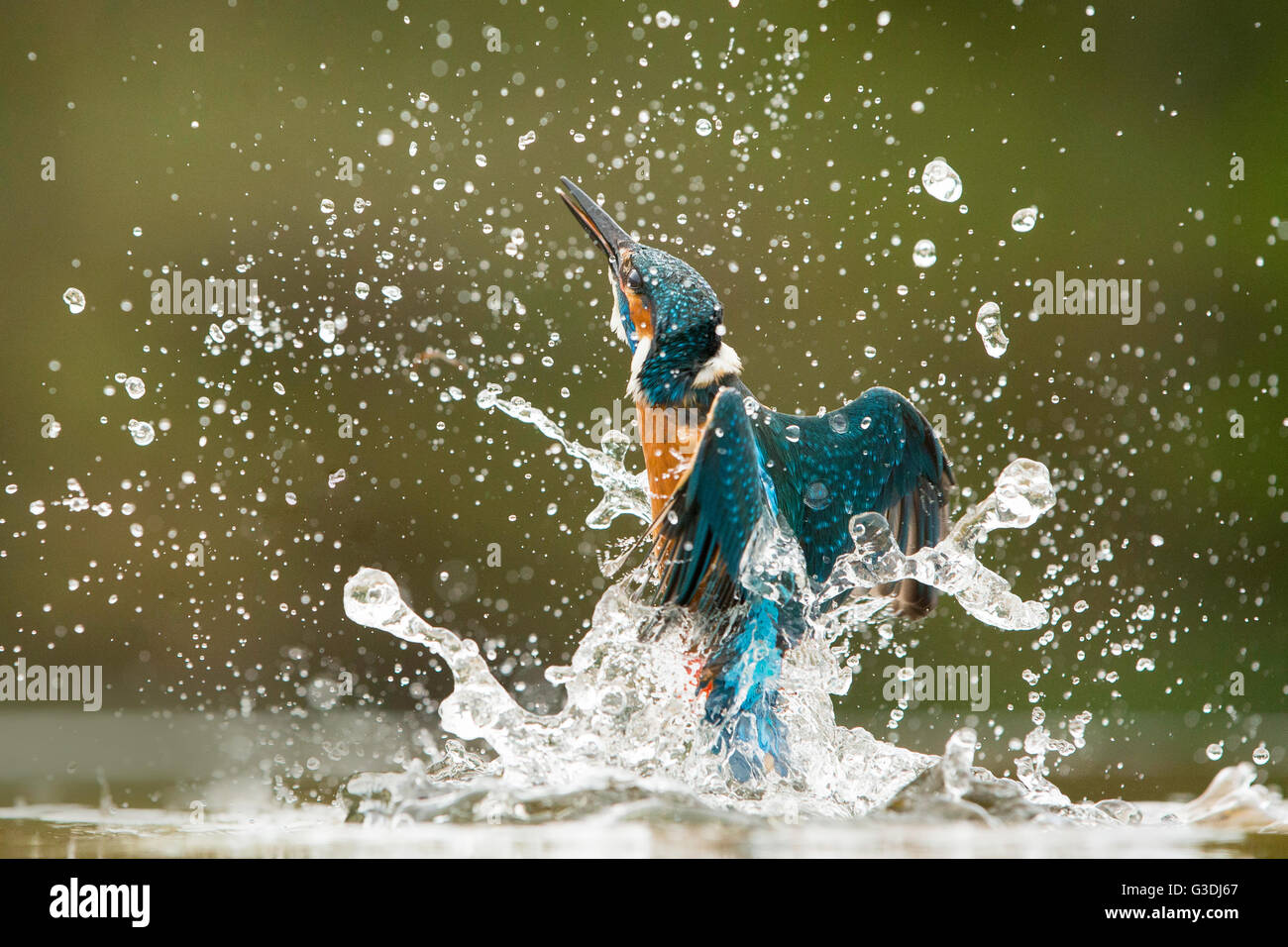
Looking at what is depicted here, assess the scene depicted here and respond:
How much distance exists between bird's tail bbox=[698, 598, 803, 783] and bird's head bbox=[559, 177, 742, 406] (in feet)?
1.67

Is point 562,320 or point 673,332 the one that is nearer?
point 673,332

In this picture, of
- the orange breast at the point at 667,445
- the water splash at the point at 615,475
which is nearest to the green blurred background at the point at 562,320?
the water splash at the point at 615,475

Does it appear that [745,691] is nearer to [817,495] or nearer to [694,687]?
[694,687]

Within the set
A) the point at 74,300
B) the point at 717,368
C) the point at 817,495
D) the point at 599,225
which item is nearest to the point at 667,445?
the point at 717,368

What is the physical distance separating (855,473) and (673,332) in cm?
49

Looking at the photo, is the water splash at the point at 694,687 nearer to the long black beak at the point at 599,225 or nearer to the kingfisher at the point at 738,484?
the kingfisher at the point at 738,484

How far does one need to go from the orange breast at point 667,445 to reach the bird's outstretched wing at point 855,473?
142 millimetres

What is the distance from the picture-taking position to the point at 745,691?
7.86 feet

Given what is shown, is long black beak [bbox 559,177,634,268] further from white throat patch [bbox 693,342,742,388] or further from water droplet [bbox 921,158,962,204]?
water droplet [bbox 921,158,962,204]

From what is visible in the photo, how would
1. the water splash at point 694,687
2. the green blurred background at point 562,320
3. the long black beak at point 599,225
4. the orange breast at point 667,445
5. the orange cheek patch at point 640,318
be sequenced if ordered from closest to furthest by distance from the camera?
the water splash at point 694,687
the orange breast at point 667,445
the orange cheek patch at point 640,318
the long black beak at point 599,225
the green blurred background at point 562,320

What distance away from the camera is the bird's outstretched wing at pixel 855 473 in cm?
258

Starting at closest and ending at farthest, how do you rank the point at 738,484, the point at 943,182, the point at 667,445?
1. the point at 738,484
2. the point at 667,445
3. the point at 943,182

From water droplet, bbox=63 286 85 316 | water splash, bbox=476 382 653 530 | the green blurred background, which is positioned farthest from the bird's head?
water droplet, bbox=63 286 85 316

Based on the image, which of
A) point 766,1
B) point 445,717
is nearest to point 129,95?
point 766,1
